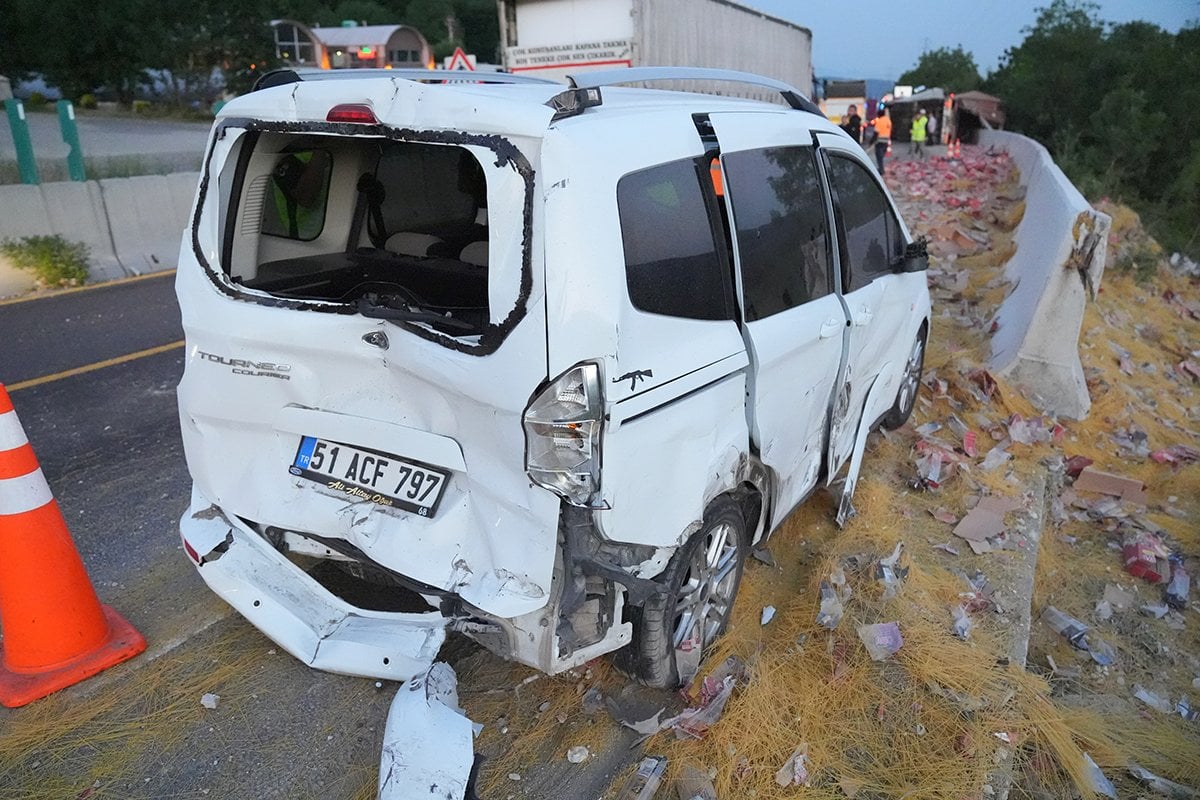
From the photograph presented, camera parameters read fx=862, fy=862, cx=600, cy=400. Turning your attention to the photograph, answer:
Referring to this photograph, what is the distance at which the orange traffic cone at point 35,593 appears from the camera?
10.5ft

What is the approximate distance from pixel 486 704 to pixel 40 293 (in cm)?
851

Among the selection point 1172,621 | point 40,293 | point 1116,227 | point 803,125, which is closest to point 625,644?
point 803,125

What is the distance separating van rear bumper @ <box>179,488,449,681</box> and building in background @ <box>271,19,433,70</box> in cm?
3125

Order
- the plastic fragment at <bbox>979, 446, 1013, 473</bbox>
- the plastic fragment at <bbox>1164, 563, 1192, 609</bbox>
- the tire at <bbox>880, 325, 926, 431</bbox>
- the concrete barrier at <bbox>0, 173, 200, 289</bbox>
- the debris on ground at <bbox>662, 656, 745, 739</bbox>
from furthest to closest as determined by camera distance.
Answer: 1. the concrete barrier at <bbox>0, 173, 200, 289</bbox>
2. the tire at <bbox>880, 325, 926, 431</bbox>
3. the plastic fragment at <bbox>979, 446, 1013, 473</bbox>
4. the plastic fragment at <bbox>1164, 563, 1192, 609</bbox>
5. the debris on ground at <bbox>662, 656, 745, 739</bbox>

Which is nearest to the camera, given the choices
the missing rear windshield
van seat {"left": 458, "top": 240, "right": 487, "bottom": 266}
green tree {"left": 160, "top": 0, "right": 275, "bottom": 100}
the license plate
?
the license plate

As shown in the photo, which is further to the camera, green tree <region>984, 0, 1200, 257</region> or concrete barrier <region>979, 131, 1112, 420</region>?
green tree <region>984, 0, 1200, 257</region>

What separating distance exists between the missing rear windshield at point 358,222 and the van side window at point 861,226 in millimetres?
1671

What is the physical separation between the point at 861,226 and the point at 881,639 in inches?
79.5

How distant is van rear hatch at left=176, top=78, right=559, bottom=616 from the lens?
8.44 ft

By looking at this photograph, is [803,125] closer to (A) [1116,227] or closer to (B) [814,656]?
(B) [814,656]

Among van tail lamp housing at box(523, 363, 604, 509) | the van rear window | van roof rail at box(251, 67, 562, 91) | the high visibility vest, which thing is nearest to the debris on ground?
van tail lamp housing at box(523, 363, 604, 509)

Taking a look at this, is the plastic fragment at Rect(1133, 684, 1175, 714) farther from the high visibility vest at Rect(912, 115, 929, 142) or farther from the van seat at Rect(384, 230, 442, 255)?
the high visibility vest at Rect(912, 115, 929, 142)

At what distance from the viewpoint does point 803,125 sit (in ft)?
12.6

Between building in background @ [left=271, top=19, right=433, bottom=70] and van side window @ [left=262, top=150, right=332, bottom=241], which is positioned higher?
building in background @ [left=271, top=19, right=433, bottom=70]
